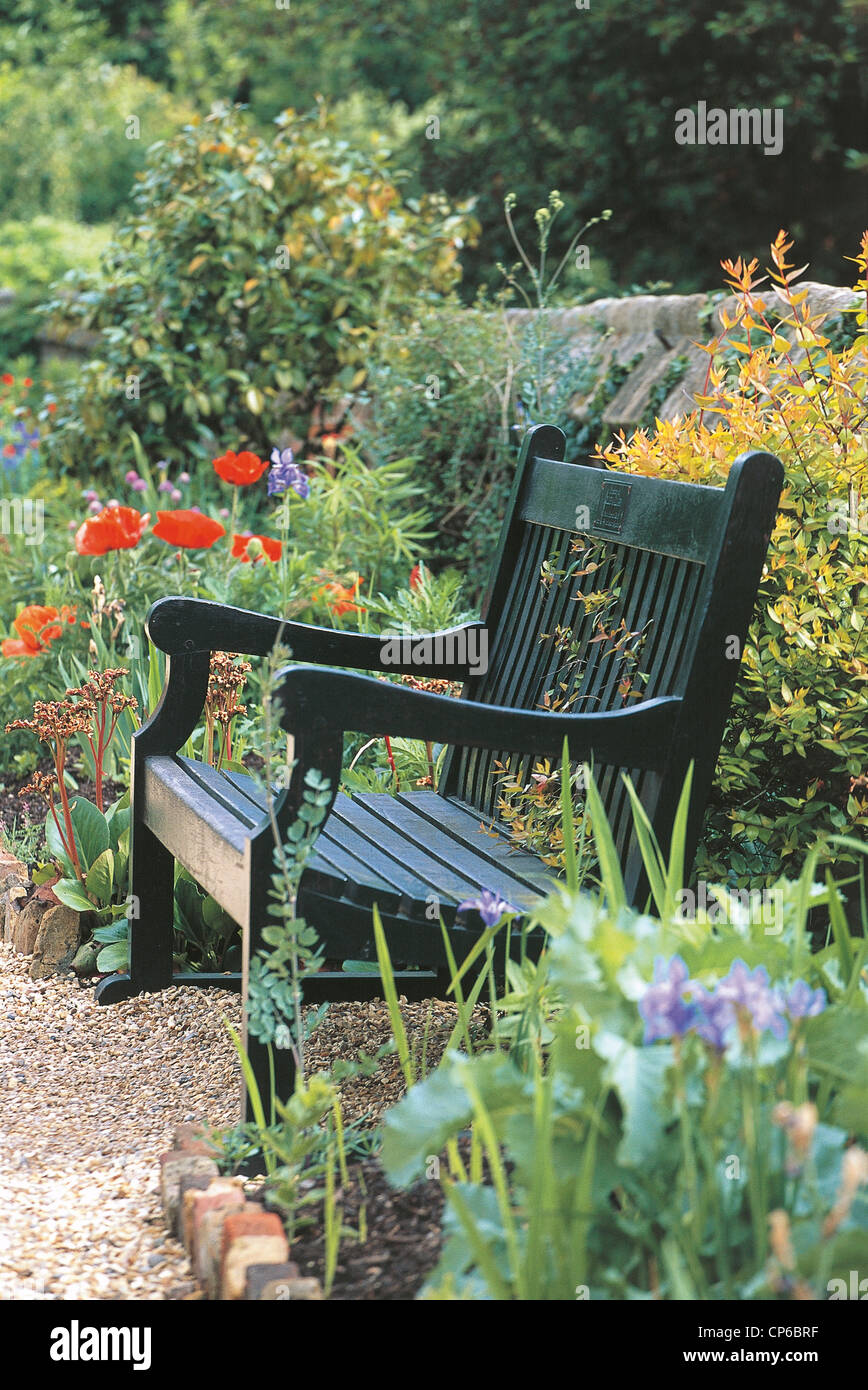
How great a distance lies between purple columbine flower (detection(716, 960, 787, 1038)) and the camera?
4.03ft

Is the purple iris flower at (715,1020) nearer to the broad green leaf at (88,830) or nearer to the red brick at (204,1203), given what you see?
the red brick at (204,1203)

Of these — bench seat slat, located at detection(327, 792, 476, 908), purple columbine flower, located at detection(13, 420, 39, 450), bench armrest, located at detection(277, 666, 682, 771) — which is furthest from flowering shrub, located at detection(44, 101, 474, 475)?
bench armrest, located at detection(277, 666, 682, 771)

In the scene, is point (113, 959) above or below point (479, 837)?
below

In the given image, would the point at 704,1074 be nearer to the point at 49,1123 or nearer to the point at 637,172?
the point at 49,1123

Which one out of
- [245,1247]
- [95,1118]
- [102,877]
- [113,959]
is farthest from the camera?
[102,877]

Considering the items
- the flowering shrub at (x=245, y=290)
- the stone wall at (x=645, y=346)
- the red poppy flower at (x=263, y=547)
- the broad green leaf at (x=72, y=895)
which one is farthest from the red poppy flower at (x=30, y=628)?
the flowering shrub at (x=245, y=290)

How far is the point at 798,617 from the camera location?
2.37m

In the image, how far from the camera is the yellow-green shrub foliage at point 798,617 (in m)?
2.36

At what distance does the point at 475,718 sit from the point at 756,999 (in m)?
0.83

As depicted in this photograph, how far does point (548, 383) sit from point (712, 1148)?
153 inches

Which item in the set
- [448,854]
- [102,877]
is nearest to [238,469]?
[102,877]

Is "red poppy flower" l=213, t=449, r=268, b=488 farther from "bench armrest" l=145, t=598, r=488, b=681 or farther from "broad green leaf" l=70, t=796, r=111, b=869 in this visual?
"bench armrest" l=145, t=598, r=488, b=681

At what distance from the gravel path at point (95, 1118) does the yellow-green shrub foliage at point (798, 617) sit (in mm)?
1066

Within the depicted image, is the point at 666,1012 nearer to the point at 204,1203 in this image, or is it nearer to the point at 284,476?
the point at 204,1203
